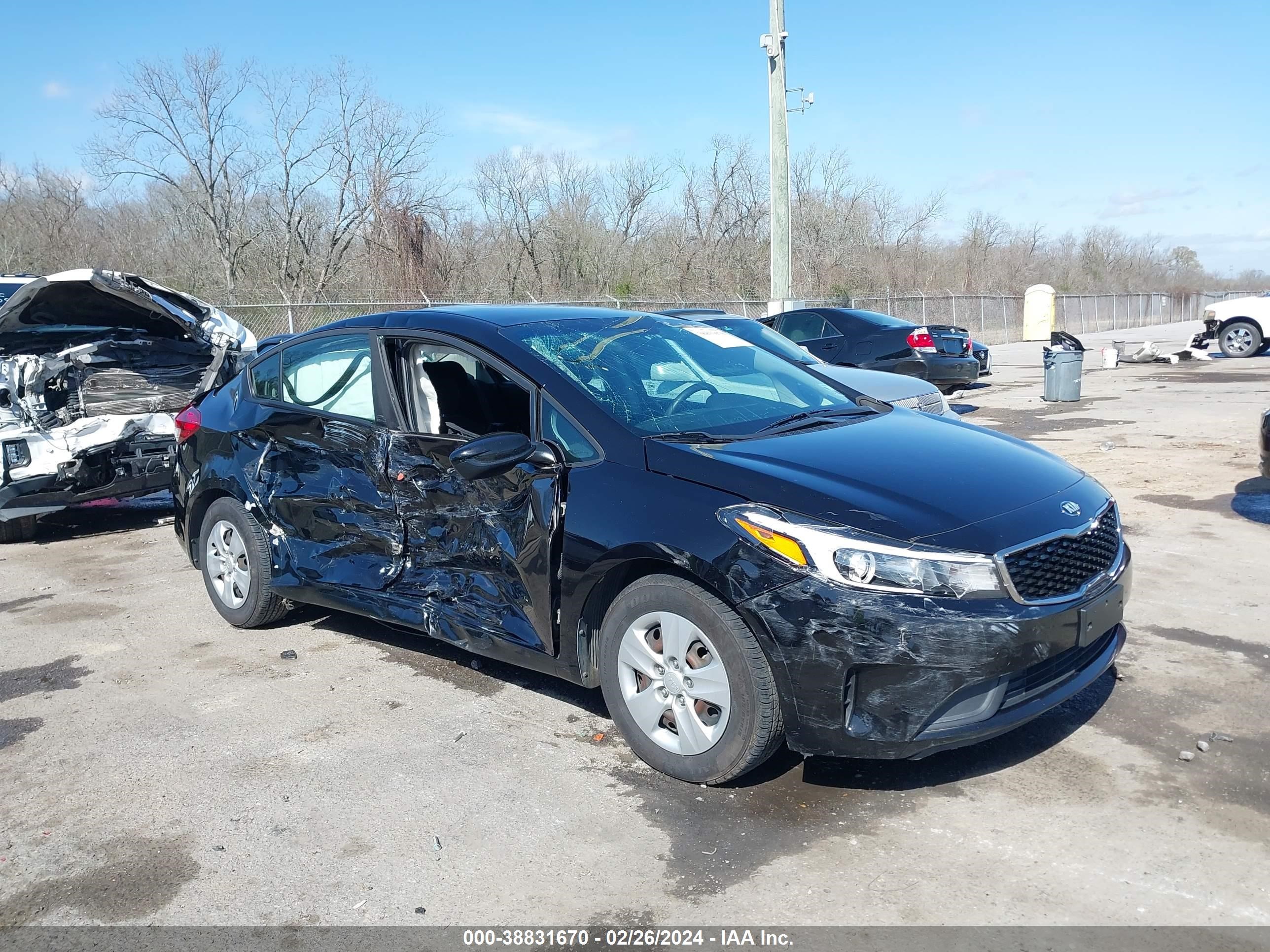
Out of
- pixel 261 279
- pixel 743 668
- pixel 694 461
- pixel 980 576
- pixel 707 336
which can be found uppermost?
pixel 261 279

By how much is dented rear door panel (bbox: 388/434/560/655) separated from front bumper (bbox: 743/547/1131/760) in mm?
1043

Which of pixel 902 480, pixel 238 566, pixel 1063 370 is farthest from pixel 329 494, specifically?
pixel 1063 370

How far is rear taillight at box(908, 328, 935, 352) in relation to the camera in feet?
48.6

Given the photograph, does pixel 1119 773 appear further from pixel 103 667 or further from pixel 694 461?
pixel 103 667

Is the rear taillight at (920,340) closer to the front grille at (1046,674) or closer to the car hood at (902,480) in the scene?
the car hood at (902,480)

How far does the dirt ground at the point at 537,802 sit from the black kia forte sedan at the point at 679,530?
1.04ft

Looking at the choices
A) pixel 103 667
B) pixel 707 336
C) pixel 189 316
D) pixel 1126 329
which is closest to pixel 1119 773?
pixel 707 336

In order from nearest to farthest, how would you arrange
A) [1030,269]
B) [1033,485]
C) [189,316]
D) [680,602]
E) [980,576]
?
[980,576]
[680,602]
[1033,485]
[189,316]
[1030,269]

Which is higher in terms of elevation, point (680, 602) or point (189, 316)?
point (189, 316)

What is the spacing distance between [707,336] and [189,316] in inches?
198

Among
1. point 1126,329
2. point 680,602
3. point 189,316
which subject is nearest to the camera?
point 680,602

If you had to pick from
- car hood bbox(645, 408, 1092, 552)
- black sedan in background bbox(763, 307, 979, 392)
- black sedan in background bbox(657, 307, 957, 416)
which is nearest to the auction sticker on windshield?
car hood bbox(645, 408, 1092, 552)

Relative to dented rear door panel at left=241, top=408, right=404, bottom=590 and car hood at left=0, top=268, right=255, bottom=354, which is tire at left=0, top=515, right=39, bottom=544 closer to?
car hood at left=0, top=268, right=255, bottom=354

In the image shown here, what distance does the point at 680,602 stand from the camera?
11.8 ft
